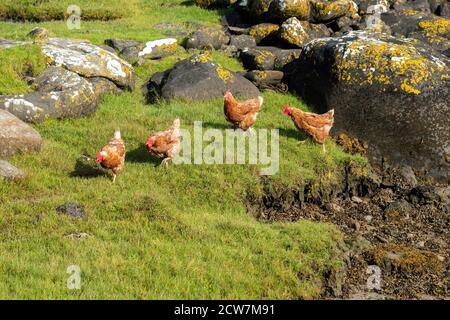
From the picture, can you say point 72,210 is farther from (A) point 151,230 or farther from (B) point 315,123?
(B) point 315,123

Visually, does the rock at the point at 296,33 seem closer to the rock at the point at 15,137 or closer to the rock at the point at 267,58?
the rock at the point at 267,58

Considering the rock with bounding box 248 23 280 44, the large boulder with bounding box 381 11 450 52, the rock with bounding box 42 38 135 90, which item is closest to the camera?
the rock with bounding box 42 38 135 90

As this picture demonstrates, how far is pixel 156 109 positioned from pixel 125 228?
8002 millimetres

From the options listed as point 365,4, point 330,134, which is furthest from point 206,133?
point 365,4

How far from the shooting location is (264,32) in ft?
95.9

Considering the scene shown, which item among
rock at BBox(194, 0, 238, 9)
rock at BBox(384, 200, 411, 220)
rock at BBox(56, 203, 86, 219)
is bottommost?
rock at BBox(194, 0, 238, 9)

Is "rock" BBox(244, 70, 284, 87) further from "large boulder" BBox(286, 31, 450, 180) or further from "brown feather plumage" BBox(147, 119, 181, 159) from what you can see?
"brown feather plumage" BBox(147, 119, 181, 159)

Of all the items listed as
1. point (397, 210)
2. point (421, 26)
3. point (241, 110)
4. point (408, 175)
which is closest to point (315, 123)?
point (241, 110)

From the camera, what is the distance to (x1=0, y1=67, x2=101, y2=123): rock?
18.8m

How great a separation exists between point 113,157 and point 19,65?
28.9 feet

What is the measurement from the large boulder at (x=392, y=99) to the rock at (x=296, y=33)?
6087mm

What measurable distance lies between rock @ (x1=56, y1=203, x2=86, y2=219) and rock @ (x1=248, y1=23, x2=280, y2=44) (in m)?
16.9

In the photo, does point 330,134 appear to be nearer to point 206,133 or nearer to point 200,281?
point 206,133

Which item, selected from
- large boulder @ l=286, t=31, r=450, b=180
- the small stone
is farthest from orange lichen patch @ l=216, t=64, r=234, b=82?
the small stone
